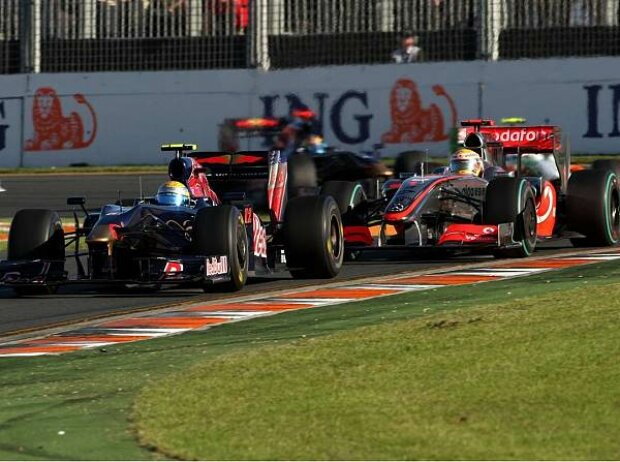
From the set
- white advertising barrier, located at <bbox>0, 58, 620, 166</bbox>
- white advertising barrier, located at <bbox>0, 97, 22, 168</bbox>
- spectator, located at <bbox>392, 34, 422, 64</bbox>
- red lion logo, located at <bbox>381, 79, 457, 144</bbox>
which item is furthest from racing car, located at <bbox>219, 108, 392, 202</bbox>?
white advertising barrier, located at <bbox>0, 97, 22, 168</bbox>

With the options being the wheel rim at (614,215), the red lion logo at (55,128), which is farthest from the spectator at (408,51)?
the wheel rim at (614,215)

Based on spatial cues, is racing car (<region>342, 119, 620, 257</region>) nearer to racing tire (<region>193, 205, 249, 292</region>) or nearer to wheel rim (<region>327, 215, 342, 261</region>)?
wheel rim (<region>327, 215, 342, 261</region>)

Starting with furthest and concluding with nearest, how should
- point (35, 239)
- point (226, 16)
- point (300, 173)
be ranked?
point (226, 16), point (300, 173), point (35, 239)

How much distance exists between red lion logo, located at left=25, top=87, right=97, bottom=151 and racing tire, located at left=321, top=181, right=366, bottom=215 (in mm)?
17498

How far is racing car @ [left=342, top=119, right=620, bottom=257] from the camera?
16.4 metres

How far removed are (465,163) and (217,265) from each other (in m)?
4.78

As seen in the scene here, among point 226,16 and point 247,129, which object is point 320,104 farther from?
point 247,129

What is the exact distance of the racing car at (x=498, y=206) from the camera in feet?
53.7

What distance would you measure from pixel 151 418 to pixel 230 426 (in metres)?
0.49

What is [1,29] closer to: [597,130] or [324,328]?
[597,130]

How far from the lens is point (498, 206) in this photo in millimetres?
16438

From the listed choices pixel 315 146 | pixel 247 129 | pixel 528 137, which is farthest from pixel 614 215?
pixel 247 129

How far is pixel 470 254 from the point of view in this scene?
57.7 ft

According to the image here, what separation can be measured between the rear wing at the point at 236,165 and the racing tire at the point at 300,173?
6767mm
